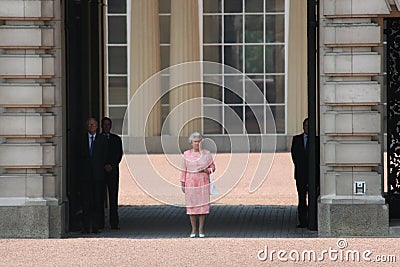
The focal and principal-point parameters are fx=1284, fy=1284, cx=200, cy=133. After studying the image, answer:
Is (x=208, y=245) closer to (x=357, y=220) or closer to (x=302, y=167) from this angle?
(x=357, y=220)

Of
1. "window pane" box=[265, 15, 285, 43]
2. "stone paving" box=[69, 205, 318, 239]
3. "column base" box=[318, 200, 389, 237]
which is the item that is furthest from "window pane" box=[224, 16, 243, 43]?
"column base" box=[318, 200, 389, 237]

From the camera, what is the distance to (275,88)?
37188 mm

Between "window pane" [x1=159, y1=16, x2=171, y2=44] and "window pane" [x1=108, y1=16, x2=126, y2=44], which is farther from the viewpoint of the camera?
"window pane" [x1=159, y1=16, x2=171, y2=44]

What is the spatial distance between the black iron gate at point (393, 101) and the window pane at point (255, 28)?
18.4 meters

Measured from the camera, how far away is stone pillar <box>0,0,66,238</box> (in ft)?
59.5

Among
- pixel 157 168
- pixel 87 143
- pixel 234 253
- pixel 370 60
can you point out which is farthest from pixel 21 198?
pixel 157 168

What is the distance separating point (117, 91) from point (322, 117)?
19180mm

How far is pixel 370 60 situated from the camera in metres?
18.0

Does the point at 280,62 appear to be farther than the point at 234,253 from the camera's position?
Yes

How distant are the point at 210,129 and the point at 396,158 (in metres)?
18.2

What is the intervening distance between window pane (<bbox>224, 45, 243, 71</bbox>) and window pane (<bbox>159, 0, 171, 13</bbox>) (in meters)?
2.02

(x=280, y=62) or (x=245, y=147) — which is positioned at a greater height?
(x=280, y=62)

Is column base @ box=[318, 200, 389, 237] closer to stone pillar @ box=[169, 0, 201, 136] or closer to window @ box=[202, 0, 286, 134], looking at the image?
stone pillar @ box=[169, 0, 201, 136]

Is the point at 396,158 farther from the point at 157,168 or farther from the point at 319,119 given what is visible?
the point at 157,168
